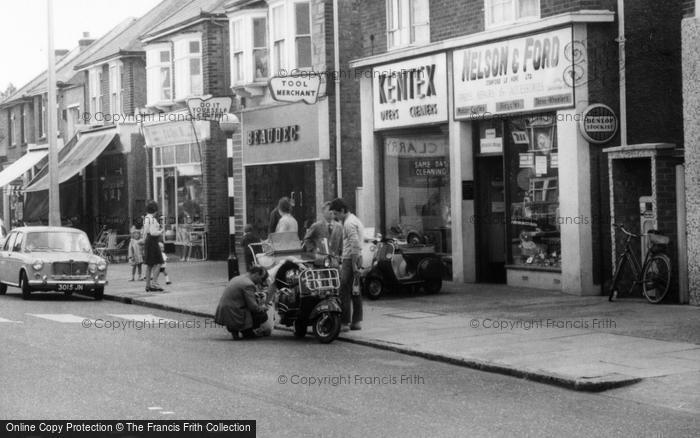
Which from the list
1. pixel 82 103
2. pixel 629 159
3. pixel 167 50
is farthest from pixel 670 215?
pixel 82 103

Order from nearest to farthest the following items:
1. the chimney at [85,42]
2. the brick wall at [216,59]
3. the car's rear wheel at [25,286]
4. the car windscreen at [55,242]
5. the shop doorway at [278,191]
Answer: the car's rear wheel at [25,286] < the car windscreen at [55,242] < the shop doorway at [278,191] < the brick wall at [216,59] < the chimney at [85,42]

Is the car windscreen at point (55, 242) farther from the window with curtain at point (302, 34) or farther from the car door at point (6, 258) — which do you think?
the window with curtain at point (302, 34)

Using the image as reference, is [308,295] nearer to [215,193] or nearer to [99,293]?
[99,293]

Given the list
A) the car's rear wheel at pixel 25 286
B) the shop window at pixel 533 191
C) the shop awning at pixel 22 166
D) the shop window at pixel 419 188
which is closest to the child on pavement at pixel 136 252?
the car's rear wheel at pixel 25 286

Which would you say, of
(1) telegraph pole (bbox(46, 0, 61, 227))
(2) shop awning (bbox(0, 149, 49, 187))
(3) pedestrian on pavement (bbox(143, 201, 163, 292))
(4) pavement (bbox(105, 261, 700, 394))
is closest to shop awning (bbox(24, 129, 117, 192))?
(2) shop awning (bbox(0, 149, 49, 187))

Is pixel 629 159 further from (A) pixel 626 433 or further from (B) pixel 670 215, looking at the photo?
(A) pixel 626 433

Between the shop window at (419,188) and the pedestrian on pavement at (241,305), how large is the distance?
25.6 feet

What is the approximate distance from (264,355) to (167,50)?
2358 centimetres

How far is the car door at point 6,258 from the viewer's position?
2269cm

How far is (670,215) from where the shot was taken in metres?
16.9

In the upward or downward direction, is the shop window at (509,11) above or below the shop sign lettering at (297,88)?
above

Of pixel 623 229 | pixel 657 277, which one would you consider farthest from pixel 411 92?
pixel 657 277

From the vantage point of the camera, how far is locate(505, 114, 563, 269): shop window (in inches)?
758

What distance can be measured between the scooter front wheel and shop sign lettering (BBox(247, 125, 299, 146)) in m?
13.9
